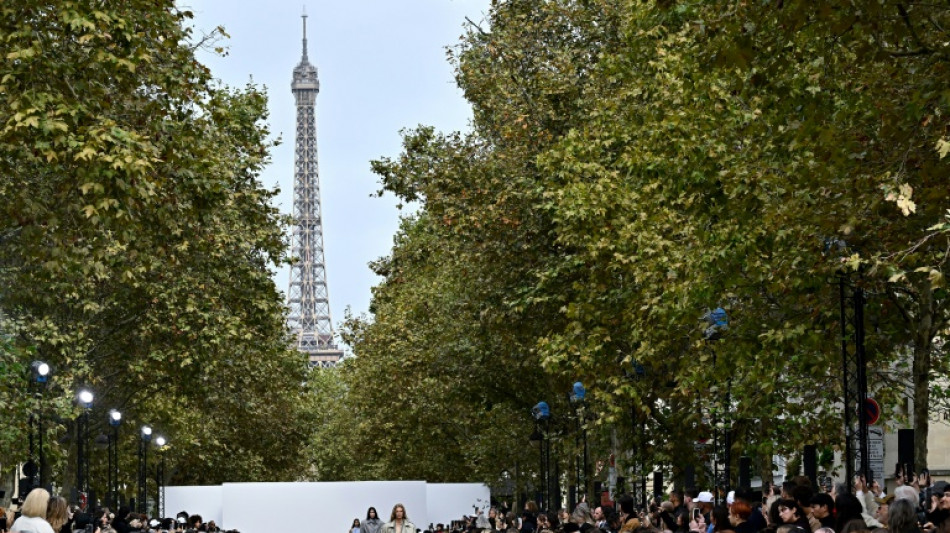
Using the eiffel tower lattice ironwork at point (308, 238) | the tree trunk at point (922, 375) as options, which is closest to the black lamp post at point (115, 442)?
the tree trunk at point (922, 375)

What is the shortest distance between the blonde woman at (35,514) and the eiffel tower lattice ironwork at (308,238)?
160307mm

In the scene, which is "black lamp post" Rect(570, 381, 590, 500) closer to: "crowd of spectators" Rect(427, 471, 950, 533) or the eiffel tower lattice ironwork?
"crowd of spectators" Rect(427, 471, 950, 533)

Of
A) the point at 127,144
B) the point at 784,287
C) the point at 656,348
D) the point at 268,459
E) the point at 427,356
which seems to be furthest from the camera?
the point at 268,459

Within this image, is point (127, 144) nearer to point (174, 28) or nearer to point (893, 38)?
point (174, 28)

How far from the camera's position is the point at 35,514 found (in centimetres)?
1355

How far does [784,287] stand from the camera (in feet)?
80.6

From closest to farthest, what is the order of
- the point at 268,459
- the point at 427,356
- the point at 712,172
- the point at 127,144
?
the point at 127,144, the point at 712,172, the point at 427,356, the point at 268,459

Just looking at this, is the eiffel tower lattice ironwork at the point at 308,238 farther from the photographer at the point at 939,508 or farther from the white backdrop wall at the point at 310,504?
the photographer at the point at 939,508

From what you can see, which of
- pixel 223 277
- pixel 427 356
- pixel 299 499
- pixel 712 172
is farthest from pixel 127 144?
pixel 427 356

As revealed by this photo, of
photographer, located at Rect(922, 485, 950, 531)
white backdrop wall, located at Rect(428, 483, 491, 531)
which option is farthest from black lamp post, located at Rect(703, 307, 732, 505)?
white backdrop wall, located at Rect(428, 483, 491, 531)

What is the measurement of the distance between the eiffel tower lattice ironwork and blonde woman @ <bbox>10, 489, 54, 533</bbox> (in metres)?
160

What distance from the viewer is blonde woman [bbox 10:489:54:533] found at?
13180mm

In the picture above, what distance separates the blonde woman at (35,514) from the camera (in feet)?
43.2

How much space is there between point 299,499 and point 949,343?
17373mm
